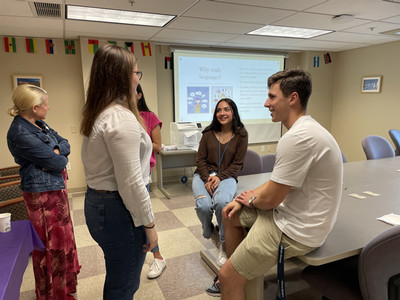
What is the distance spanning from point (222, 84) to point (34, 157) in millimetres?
3839

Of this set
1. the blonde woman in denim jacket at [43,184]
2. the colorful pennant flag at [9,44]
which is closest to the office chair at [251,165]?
the blonde woman in denim jacket at [43,184]

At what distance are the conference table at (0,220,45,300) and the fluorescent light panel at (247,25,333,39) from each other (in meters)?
3.34

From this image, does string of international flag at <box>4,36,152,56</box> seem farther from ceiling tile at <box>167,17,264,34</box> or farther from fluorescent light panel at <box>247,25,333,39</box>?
fluorescent light panel at <box>247,25,333,39</box>

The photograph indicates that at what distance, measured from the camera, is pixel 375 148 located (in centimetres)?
342

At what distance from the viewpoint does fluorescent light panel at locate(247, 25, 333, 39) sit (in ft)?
11.9

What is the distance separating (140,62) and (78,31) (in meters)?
0.95

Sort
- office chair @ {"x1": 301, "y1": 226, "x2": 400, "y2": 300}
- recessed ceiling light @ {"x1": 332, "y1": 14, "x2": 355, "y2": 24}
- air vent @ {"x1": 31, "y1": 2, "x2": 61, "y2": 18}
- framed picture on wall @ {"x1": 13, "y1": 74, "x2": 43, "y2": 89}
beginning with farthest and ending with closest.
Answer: framed picture on wall @ {"x1": 13, "y1": 74, "x2": 43, "y2": 89} → recessed ceiling light @ {"x1": 332, "y1": 14, "x2": 355, "y2": 24} → air vent @ {"x1": 31, "y1": 2, "x2": 61, "y2": 18} → office chair @ {"x1": 301, "y1": 226, "x2": 400, "y2": 300}

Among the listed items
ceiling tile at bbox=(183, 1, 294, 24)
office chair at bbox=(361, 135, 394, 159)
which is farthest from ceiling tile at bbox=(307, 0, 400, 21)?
office chair at bbox=(361, 135, 394, 159)

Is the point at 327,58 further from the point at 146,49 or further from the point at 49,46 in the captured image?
the point at 49,46

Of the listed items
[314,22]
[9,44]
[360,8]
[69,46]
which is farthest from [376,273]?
[9,44]

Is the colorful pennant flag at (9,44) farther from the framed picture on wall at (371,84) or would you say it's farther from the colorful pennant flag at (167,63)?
the framed picture on wall at (371,84)

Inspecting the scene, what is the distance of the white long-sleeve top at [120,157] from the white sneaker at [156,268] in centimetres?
126

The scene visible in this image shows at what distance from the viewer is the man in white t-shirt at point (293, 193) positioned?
1.24 metres

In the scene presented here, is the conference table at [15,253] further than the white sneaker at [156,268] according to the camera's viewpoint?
No
